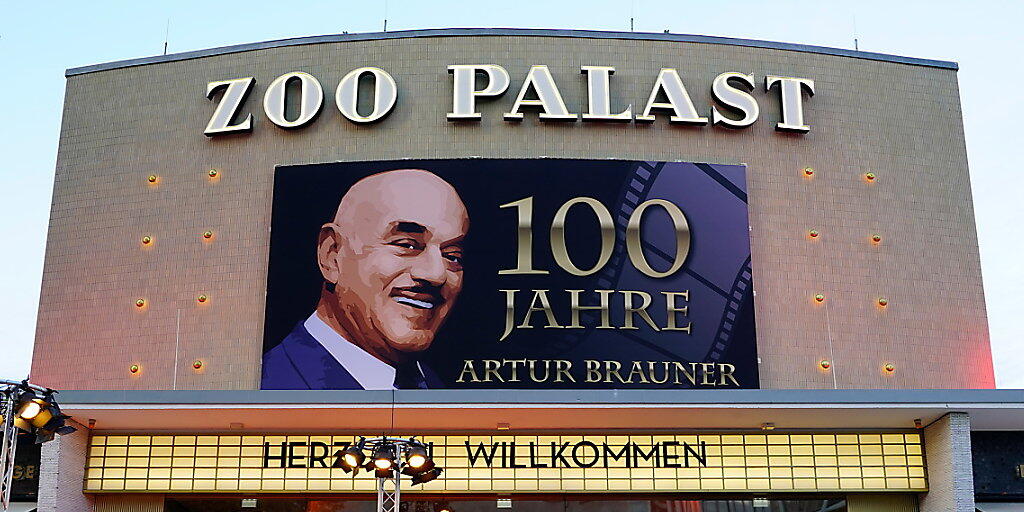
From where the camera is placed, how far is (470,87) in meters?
18.7

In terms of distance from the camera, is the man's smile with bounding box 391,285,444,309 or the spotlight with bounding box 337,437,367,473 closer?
the spotlight with bounding box 337,437,367,473

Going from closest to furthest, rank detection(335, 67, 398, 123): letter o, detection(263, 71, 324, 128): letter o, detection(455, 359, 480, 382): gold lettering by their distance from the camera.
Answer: detection(455, 359, 480, 382): gold lettering < detection(335, 67, 398, 123): letter o < detection(263, 71, 324, 128): letter o

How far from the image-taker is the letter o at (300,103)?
18.8 m

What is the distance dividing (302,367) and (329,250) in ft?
5.74

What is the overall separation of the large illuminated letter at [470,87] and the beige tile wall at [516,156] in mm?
186

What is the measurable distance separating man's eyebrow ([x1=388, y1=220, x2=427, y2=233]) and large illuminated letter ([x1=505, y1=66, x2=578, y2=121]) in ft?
6.96

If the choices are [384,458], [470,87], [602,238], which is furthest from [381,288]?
[384,458]

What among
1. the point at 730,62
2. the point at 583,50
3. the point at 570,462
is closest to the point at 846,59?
the point at 730,62

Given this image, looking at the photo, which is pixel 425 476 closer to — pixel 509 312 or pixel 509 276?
pixel 509 312

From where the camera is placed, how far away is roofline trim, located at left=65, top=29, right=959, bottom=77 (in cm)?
1916

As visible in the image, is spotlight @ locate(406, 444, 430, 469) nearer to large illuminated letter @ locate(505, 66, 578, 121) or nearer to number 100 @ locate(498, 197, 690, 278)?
number 100 @ locate(498, 197, 690, 278)

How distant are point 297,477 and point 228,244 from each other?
11.7ft

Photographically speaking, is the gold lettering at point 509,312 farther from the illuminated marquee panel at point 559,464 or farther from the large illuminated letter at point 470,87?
the large illuminated letter at point 470,87

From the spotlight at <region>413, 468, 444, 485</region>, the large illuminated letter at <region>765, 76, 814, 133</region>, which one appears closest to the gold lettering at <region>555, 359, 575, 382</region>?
the spotlight at <region>413, 468, 444, 485</region>
